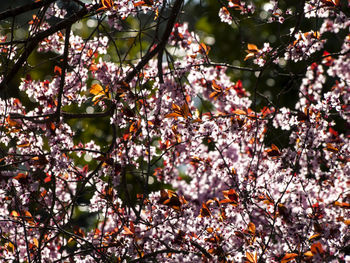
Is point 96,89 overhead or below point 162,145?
below

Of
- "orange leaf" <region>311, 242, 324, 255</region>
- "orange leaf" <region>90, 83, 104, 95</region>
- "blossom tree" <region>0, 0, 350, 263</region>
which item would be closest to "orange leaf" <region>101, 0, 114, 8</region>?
"blossom tree" <region>0, 0, 350, 263</region>

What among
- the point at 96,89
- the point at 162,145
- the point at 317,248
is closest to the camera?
the point at 317,248

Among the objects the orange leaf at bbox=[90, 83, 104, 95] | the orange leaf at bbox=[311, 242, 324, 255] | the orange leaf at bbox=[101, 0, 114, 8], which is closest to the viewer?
the orange leaf at bbox=[311, 242, 324, 255]

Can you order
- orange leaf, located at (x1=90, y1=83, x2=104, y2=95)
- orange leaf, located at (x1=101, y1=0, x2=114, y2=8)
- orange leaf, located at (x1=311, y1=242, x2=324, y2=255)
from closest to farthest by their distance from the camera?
orange leaf, located at (x1=311, y1=242, x2=324, y2=255)
orange leaf, located at (x1=101, y1=0, x2=114, y2=8)
orange leaf, located at (x1=90, y1=83, x2=104, y2=95)

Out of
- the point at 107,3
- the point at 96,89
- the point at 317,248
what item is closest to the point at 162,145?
the point at 96,89

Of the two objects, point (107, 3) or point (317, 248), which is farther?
point (107, 3)

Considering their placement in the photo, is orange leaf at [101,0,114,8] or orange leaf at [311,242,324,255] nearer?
orange leaf at [311,242,324,255]

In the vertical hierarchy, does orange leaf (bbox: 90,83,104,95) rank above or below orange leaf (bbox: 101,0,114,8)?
below

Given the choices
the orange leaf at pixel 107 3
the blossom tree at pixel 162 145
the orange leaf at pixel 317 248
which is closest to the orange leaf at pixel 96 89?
the blossom tree at pixel 162 145

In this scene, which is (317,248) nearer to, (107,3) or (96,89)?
(96,89)

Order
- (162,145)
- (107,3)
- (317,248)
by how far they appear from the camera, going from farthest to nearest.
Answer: (162,145)
(107,3)
(317,248)

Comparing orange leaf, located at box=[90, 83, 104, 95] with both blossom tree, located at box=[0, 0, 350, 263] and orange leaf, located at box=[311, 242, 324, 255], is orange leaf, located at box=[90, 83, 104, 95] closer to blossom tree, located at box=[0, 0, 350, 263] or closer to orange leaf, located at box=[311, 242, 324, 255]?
blossom tree, located at box=[0, 0, 350, 263]

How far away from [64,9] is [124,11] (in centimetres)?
100

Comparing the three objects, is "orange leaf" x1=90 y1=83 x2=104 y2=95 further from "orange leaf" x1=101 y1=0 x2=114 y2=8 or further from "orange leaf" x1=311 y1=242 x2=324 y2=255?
"orange leaf" x1=311 y1=242 x2=324 y2=255
